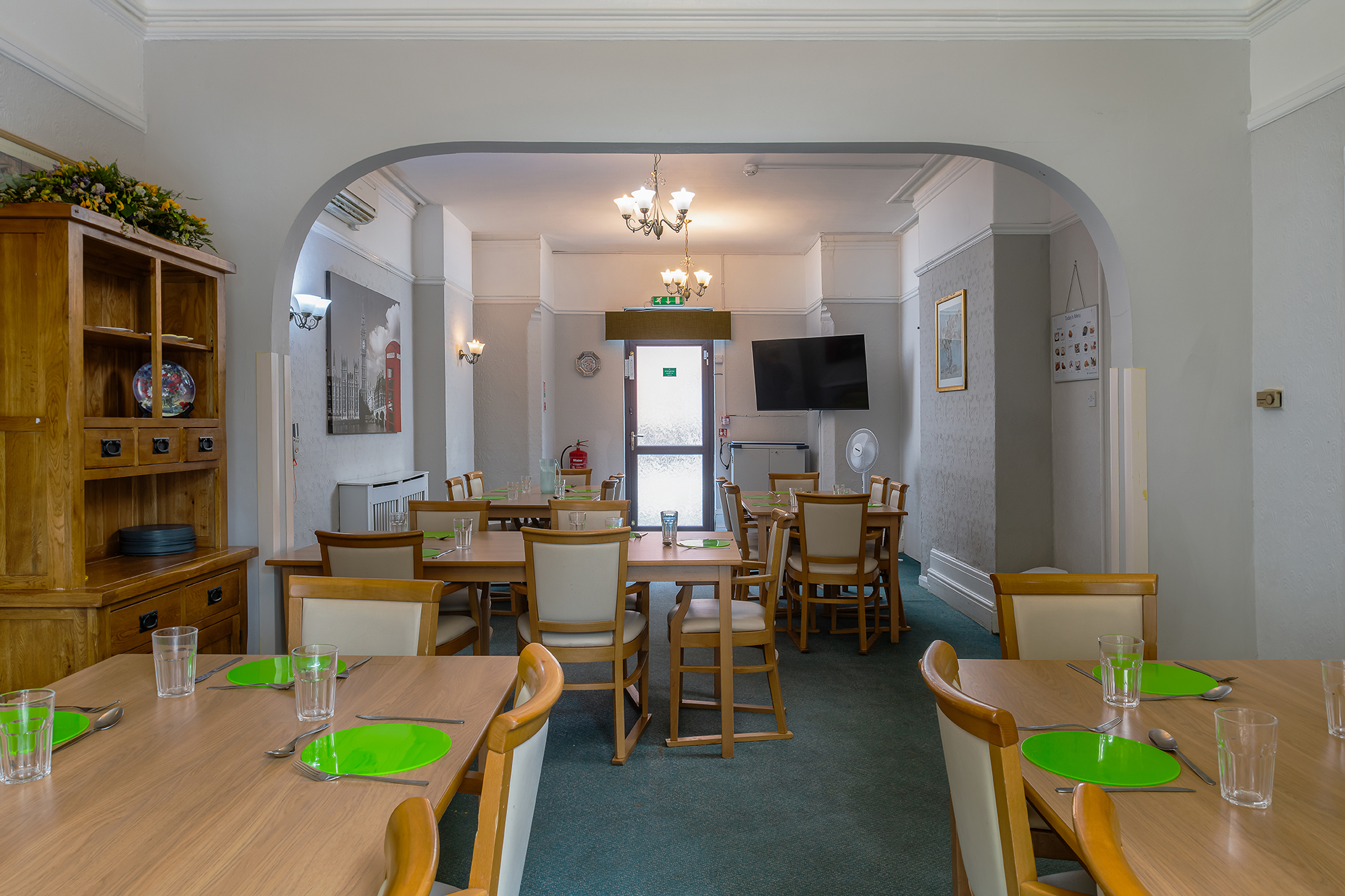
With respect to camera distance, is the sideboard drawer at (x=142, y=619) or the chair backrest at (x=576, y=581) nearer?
the sideboard drawer at (x=142, y=619)

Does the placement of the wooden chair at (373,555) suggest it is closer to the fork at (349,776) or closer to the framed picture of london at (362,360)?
the fork at (349,776)

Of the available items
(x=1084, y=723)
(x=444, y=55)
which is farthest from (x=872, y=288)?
(x=1084, y=723)

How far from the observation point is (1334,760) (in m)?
1.38


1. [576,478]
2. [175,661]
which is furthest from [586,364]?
[175,661]

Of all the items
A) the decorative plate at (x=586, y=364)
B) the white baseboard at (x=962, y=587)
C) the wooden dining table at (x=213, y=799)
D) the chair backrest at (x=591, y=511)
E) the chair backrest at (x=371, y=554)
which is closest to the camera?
the wooden dining table at (x=213, y=799)

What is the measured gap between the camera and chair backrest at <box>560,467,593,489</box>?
6789 mm

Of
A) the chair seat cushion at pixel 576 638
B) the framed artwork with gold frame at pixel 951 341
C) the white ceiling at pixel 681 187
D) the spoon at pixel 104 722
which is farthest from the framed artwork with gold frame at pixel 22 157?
the framed artwork with gold frame at pixel 951 341

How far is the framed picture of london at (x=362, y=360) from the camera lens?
5.42m

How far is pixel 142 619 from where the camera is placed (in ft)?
8.48

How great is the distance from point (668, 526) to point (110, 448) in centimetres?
215

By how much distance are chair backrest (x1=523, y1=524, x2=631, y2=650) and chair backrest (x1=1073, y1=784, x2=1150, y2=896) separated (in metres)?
2.21

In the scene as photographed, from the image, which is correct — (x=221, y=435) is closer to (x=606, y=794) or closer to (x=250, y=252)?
(x=250, y=252)

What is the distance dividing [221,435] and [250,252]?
2.50ft

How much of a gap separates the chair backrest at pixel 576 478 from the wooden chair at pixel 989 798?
17.7 feet
